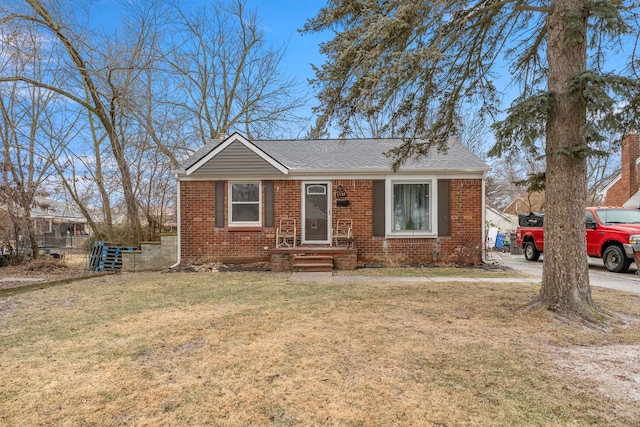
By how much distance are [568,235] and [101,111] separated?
43.9 ft

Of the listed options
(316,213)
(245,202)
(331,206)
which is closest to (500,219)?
(331,206)

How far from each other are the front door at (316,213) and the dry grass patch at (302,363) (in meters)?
4.70

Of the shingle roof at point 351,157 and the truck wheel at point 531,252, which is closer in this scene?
the shingle roof at point 351,157

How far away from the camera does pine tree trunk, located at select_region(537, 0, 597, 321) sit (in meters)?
4.72

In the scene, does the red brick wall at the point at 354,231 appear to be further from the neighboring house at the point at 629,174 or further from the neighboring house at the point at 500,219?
the neighboring house at the point at 500,219

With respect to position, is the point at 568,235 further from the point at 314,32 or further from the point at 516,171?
the point at 516,171

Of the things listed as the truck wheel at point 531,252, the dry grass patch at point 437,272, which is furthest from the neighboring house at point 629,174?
the dry grass patch at point 437,272

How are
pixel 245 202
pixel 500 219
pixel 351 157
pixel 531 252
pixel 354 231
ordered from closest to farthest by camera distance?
pixel 354 231 < pixel 245 202 < pixel 351 157 < pixel 531 252 < pixel 500 219

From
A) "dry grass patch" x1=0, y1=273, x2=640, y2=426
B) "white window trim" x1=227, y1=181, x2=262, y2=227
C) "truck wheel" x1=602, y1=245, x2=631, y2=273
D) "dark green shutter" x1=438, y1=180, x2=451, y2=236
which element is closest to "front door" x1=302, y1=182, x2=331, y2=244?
"white window trim" x1=227, y1=181, x2=262, y2=227

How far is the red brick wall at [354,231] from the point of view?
1044cm

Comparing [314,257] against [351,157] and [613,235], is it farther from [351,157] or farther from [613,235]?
[613,235]

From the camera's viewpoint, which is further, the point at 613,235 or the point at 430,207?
the point at 430,207

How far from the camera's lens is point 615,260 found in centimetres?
967

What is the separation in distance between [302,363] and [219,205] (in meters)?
7.92
